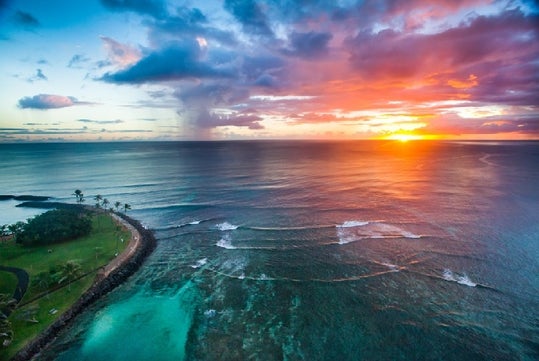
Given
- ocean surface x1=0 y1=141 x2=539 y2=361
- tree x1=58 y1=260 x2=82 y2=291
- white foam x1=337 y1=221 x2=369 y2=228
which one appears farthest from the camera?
white foam x1=337 y1=221 x2=369 y2=228

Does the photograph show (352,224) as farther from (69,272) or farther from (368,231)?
(69,272)

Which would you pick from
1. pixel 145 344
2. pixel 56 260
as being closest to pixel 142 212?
pixel 56 260

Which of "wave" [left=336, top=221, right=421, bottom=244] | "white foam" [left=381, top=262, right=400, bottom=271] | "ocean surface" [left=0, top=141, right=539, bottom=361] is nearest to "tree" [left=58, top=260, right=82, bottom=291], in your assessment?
"ocean surface" [left=0, top=141, right=539, bottom=361]

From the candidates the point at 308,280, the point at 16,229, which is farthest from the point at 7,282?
the point at 308,280

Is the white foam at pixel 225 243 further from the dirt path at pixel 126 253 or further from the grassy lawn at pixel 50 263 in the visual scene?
the grassy lawn at pixel 50 263

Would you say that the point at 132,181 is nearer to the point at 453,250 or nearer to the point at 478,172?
the point at 453,250

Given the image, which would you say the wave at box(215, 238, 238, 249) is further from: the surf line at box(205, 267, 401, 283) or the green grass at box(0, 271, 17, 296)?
the green grass at box(0, 271, 17, 296)
